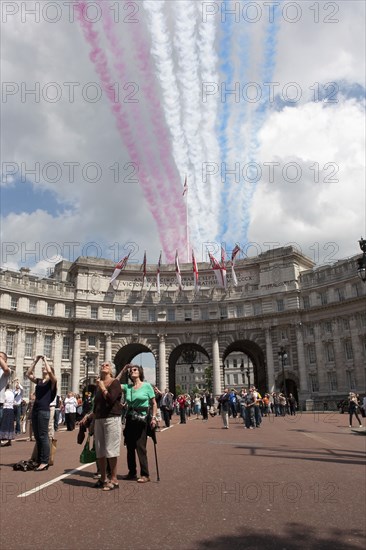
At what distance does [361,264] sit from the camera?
1714 cm

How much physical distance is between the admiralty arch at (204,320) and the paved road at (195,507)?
133 ft

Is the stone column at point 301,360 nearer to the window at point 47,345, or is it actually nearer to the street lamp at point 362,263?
the window at point 47,345

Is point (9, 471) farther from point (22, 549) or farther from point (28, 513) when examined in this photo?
point (22, 549)

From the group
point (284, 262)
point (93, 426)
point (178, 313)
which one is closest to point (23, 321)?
point (178, 313)

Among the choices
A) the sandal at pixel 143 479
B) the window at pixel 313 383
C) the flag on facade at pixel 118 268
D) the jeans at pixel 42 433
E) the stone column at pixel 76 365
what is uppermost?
the flag on facade at pixel 118 268

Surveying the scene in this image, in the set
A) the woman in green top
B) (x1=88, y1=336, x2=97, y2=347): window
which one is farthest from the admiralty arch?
the woman in green top

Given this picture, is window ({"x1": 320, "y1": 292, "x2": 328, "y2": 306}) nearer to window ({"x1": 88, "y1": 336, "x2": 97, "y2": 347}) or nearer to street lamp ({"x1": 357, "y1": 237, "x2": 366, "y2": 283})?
window ({"x1": 88, "y1": 336, "x2": 97, "y2": 347})

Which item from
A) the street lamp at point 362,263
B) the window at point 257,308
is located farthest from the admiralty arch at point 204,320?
the street lamp at point 362,263

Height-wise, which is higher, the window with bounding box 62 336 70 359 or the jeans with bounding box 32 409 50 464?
the window with bounding box 62 336 70 359

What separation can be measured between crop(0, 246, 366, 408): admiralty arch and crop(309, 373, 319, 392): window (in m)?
0.11

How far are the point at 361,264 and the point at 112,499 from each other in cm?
1362

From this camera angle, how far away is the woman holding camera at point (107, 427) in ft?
24.0

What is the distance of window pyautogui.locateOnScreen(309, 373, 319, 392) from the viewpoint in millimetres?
50562

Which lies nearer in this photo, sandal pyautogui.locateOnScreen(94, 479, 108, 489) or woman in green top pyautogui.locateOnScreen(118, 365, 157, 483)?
sandal pyautogui.locateOnScreen(94, 479, 108, 489)
